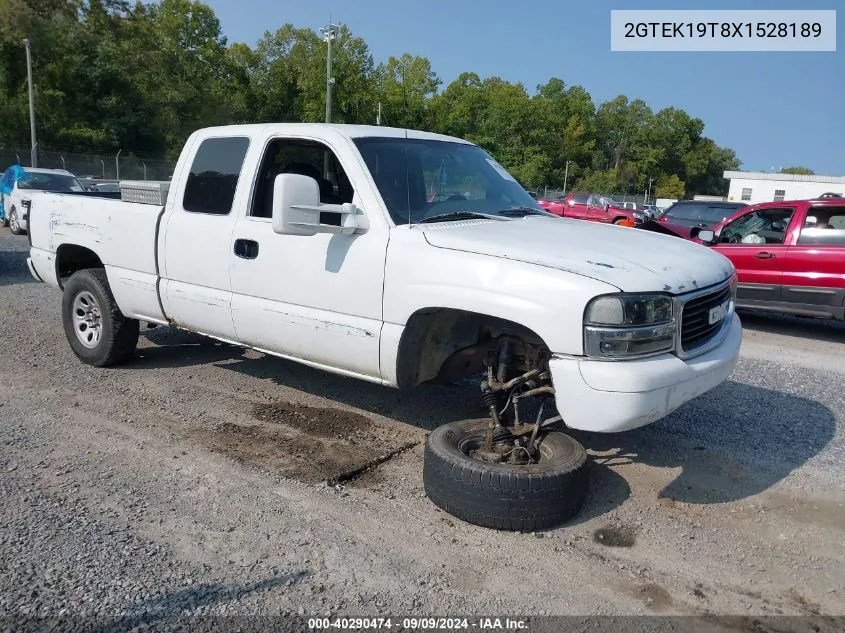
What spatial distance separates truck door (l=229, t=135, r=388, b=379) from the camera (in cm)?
408

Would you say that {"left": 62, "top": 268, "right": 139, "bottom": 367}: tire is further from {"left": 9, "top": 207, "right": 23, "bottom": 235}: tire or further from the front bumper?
{"left": 9, "top": 207, "right": 23, "bottom": 235}: tire

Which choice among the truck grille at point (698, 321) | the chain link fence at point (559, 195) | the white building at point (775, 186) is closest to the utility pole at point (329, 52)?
the truck grille at point (698, 321)

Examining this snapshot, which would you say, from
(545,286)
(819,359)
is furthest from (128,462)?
(819,359)

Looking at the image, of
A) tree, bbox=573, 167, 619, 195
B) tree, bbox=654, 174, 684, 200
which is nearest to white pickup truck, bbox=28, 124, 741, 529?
tree, bbox=573, 167, 619, 195

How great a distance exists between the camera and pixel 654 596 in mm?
3012

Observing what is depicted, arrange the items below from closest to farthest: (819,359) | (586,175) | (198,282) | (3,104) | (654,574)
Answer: (654,574), (198,282), (819,359), (3,104), (586,175)

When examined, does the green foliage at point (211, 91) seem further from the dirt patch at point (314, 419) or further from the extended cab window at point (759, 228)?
the dirt patch at point (314, 419)

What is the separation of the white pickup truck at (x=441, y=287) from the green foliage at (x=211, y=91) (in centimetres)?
2816

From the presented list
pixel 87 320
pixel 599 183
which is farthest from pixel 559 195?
pixel 599 183

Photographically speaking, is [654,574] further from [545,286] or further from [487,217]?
[487,217]

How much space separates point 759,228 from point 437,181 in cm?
659

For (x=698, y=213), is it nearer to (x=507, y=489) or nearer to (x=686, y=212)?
(x=686, y=212)

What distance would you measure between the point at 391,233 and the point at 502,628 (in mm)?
2157

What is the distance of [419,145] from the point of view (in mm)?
4789
